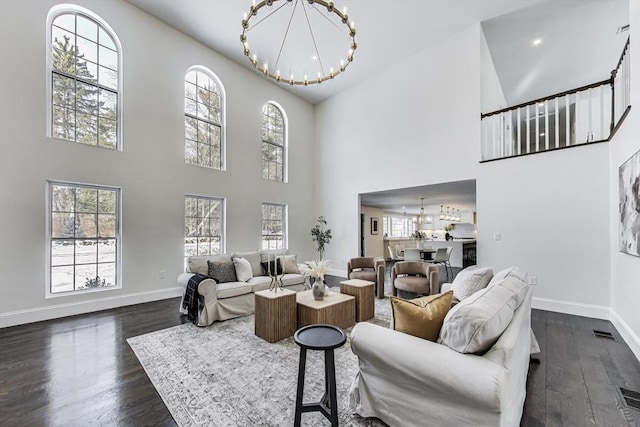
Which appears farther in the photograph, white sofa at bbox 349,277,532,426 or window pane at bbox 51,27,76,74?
window pane at bbox 51,27,76,74

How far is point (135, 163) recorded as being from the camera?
4840 millimetres

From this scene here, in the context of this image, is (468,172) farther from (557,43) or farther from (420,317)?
(420,317)

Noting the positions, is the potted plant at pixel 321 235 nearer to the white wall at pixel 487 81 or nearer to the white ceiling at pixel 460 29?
the white ceiling at pixel 460 29

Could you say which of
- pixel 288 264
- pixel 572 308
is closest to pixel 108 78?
pixel 288 264

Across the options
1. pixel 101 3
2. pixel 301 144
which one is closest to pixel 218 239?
pixel 301 144

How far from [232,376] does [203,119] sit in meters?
5.20

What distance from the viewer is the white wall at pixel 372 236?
33.0 feet

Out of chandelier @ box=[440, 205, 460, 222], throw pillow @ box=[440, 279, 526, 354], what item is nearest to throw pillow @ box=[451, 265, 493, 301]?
throw pillow @ box=[440, 279, 526, 354]

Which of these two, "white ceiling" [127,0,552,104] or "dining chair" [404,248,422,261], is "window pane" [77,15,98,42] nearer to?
"white ceiling" [127,0,552,104]

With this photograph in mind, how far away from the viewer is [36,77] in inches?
155

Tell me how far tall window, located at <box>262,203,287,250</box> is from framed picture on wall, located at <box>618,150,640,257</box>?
620 centimetres

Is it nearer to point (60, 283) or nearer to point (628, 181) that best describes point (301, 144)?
point (60, 283)

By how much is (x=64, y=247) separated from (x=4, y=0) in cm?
337

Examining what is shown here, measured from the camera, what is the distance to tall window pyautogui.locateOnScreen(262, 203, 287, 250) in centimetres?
712
